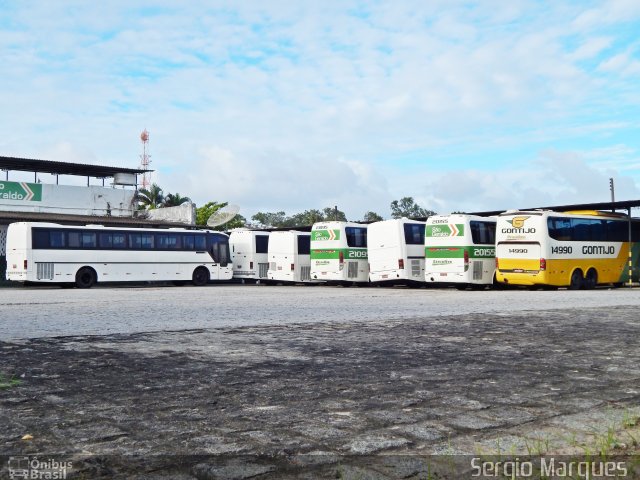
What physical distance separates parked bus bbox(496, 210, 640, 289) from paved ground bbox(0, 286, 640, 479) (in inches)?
601

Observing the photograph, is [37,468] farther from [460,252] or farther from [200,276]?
[200,276]

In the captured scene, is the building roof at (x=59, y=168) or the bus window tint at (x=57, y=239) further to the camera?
the building roof at (x=59, y=168)

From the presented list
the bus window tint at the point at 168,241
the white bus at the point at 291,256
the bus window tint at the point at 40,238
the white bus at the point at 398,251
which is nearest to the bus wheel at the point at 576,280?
the white bus at the point at 398,251

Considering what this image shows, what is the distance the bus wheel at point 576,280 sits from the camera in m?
24.5

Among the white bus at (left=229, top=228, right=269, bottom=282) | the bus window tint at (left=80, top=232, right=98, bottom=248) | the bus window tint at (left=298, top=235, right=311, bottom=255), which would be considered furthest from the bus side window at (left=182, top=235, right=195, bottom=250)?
the bus window tint at (left=298, top=235, right=311, bottom=255)

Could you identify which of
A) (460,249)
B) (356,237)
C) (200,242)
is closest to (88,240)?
(200,242)

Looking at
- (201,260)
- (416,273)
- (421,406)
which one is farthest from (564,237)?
(421,406)

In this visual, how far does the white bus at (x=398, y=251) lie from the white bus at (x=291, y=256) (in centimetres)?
549

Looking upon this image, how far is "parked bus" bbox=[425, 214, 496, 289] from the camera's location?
25.2 metres

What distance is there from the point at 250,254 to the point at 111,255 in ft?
26.4

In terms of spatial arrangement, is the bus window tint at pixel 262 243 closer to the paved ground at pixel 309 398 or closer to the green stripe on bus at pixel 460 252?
the green stripe on bus at pixel 460 252

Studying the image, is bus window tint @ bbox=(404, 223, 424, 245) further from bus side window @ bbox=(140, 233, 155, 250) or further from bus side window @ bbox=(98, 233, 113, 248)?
bus side window @ bbox=(98, 233, 113, 248)

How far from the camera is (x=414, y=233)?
2805 cm

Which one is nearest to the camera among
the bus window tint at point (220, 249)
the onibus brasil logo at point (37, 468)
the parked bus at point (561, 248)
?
the onibus brasil logo at point (37, 468)
